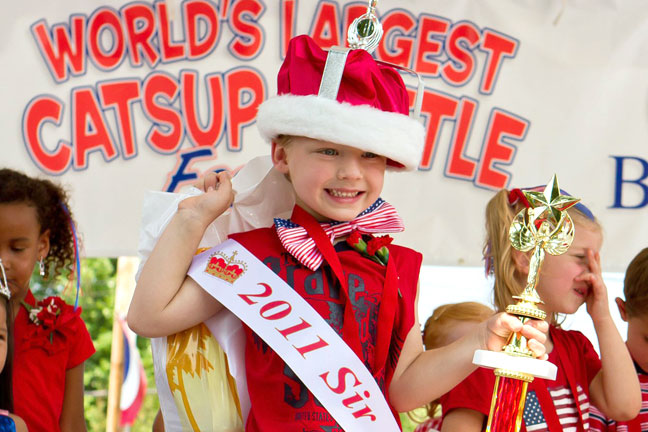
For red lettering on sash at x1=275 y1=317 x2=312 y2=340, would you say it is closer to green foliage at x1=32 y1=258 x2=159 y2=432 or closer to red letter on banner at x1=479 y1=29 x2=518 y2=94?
red letter on banner at x1=479 y1=29 x2=518 y2=94

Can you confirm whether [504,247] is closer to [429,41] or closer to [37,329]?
[429,41]

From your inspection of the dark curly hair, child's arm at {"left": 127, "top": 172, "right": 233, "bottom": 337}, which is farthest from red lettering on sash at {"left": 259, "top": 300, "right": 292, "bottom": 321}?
the dark curly hair

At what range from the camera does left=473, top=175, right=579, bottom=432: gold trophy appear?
1438 millimetres

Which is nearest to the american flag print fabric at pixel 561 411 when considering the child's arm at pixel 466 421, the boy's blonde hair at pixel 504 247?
the child's arm at pixel 466 421

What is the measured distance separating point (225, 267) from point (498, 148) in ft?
4.83

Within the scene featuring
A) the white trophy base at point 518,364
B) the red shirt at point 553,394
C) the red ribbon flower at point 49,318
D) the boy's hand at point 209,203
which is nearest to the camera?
the white trophy base at point 518,364

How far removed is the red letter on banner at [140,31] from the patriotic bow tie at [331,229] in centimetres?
129

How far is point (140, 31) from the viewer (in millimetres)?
2980

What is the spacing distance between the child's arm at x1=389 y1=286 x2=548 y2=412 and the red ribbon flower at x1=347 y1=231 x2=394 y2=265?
140mm

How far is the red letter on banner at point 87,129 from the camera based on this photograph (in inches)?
116

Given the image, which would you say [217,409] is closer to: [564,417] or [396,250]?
[396,250]

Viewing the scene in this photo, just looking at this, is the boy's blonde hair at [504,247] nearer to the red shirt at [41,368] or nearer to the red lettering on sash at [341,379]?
the red lettering on sash at [341,379]

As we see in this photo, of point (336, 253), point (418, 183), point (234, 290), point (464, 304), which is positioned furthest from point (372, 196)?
point (418, 183)

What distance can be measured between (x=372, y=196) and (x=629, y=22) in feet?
5.34
